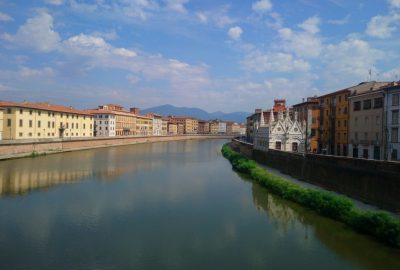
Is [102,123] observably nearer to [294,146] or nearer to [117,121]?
[117,121]

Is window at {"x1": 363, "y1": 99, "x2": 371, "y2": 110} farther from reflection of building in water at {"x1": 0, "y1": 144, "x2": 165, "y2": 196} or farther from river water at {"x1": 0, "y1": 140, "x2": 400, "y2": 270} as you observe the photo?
reflection of building in water at {"x1": 0, "y1": 144, "x2": 165, "y2": 196}

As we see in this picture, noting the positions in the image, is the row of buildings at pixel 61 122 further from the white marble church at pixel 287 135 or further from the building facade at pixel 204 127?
the building facade at pixel 204 127

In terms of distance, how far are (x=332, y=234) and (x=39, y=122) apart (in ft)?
150

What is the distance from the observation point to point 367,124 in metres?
31.4

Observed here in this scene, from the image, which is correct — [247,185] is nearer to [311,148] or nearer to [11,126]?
[311,148]

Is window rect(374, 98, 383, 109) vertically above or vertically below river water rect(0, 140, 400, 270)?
above

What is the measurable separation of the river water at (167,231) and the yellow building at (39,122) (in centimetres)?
2228

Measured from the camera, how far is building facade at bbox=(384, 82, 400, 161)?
88.7 ft

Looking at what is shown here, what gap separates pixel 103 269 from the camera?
1149cm

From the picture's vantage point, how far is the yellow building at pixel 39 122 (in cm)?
4597

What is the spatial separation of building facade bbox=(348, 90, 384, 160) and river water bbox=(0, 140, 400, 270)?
35.4 ft

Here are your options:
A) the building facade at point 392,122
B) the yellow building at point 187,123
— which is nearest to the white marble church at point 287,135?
the building facade at point 392,122

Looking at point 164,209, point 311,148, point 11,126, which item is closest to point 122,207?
point 164,209

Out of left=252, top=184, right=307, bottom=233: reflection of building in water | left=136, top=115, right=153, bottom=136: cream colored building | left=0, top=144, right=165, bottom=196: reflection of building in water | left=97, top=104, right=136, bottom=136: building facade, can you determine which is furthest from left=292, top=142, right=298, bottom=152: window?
left=136, top=115, right=153, bottom=136: cream colored building
